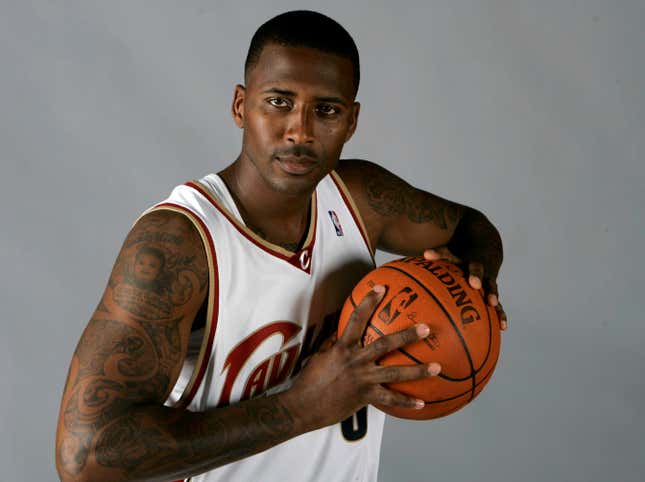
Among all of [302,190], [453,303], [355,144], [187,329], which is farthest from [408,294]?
[355,144]

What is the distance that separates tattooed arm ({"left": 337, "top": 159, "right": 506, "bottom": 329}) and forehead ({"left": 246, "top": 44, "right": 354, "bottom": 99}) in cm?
59

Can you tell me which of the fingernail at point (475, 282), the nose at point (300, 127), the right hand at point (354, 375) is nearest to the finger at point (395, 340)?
the right hand at point (354, 375)

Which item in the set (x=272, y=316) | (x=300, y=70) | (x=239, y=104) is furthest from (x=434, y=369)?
(x=239, y=104)

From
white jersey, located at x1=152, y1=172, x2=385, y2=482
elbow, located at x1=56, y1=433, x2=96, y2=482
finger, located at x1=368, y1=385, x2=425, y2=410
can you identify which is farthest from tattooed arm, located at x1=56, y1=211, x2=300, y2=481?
finger, located at x1=368, y1=385, x2=425, y2=410

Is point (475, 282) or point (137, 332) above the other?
point (475, 282)

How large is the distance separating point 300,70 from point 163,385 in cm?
94

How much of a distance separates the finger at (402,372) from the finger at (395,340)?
43mm

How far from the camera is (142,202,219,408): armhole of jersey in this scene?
239 centimetres

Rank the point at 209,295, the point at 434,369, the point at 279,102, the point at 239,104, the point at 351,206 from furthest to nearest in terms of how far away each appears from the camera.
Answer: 1. the point at 351,206
2. the point at 239,104
3. the point at 279,102
4. the point at 209,295
5. the point at 434,369

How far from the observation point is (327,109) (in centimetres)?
253

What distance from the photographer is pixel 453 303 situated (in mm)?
2424

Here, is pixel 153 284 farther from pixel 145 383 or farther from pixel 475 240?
pixel 475 240

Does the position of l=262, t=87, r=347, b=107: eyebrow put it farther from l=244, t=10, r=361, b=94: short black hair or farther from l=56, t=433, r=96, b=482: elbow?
l=56, t=433, r=96, b=482: elbow

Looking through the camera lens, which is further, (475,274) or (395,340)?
(475,274)
